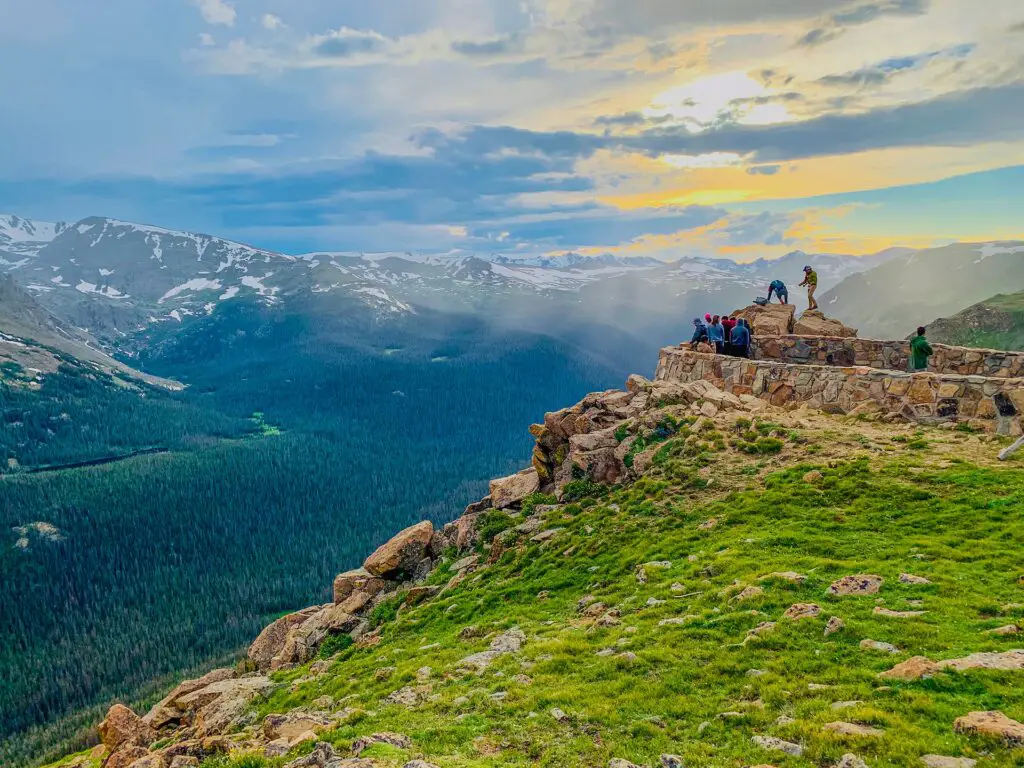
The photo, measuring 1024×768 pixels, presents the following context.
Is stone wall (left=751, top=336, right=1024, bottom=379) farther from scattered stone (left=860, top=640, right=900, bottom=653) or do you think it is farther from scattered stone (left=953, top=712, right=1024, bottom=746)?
scattered stone (left=953, top=712, right=1024, bottom=746)

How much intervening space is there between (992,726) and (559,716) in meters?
8.25

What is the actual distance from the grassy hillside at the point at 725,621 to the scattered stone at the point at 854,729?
0.05 m

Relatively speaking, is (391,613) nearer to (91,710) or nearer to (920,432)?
(920,432)

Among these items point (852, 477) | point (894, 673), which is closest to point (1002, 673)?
point (894, 673)

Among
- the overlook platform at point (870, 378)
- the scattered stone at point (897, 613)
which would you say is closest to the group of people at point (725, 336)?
the overlook platform at point (870, 378)

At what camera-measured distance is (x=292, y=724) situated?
16.5 m

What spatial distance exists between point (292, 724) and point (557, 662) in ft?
24.7

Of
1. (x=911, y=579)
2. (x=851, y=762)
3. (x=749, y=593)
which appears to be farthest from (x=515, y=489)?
(x=851, y=762)

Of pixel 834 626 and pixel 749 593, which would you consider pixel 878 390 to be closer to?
pixel 749 593

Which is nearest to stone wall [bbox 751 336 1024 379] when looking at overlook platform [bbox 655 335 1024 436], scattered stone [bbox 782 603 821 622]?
overlook platform [bbox 655 335 1024 436]

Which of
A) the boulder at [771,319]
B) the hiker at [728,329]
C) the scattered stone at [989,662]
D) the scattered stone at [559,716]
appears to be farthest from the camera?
the boulder at [771,319]

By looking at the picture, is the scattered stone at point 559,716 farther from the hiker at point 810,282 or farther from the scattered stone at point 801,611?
the hiker at point 810,282

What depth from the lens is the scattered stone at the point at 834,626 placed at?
14.4 metres

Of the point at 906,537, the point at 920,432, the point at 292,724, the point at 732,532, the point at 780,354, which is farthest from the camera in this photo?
the point at 780,354
